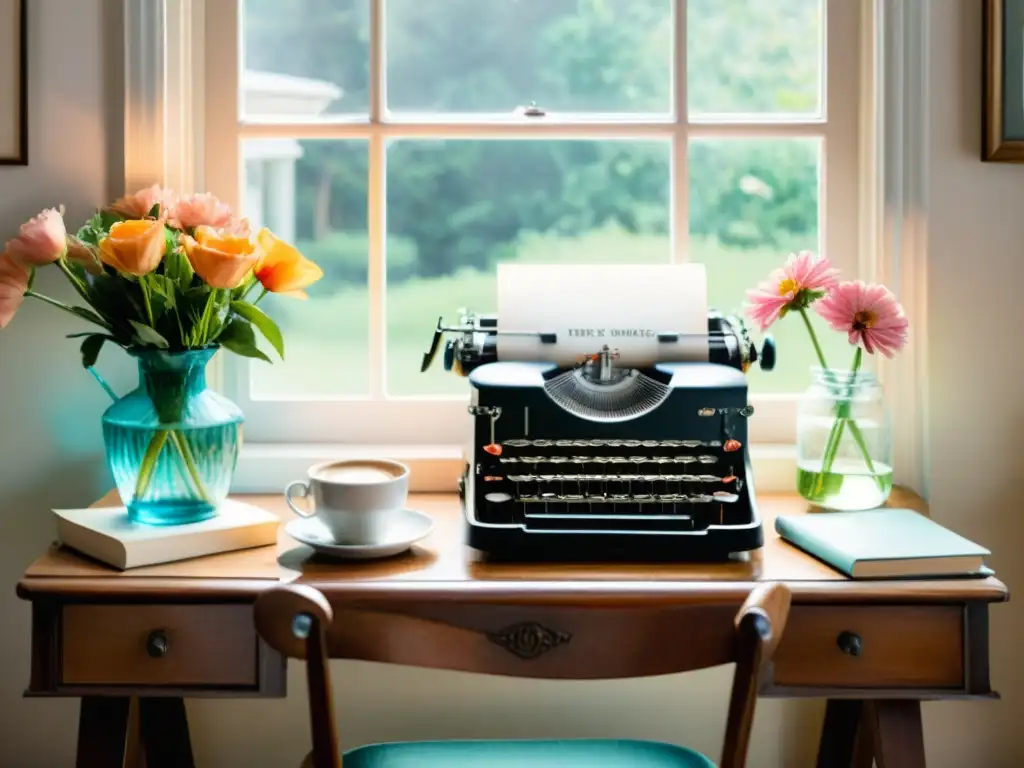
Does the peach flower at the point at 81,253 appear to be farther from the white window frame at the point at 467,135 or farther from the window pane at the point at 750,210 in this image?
the window pane at the point at 750,210

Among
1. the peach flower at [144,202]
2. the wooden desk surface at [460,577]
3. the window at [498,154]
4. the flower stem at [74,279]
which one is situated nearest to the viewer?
the wooden desk surface at [460,577]

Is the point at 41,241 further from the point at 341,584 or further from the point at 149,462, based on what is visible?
the point at 341,584

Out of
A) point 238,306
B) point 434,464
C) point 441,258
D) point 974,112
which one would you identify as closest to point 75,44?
point 238,306

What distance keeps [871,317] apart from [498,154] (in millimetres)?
692

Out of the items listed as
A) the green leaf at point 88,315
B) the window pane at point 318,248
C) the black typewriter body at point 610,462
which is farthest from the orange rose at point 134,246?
the window pane at point 318,248

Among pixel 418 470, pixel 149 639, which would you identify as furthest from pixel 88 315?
pixel 418 470

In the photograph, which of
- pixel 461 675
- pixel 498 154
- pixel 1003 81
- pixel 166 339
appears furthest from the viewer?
pixel 498 154

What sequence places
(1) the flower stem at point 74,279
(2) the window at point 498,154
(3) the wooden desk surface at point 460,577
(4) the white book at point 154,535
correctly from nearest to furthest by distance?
(3) the wooden desk surface at point 460,577 → (4) the white book at point 154,535 → (1) the flower stem at point 74,279 → (2) the window at point 498,154

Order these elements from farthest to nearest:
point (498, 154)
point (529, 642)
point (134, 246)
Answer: point (498, 154) → point (134, 246) → point (529, 642)

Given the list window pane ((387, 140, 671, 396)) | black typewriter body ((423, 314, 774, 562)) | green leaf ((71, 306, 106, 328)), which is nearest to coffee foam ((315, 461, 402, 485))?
black typewriter body ((423, 314, 774, 562))

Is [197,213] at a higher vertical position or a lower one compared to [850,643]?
higher

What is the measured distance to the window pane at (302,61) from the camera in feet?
6.31

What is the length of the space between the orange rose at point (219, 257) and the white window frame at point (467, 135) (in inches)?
14.6

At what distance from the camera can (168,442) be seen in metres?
1.49
